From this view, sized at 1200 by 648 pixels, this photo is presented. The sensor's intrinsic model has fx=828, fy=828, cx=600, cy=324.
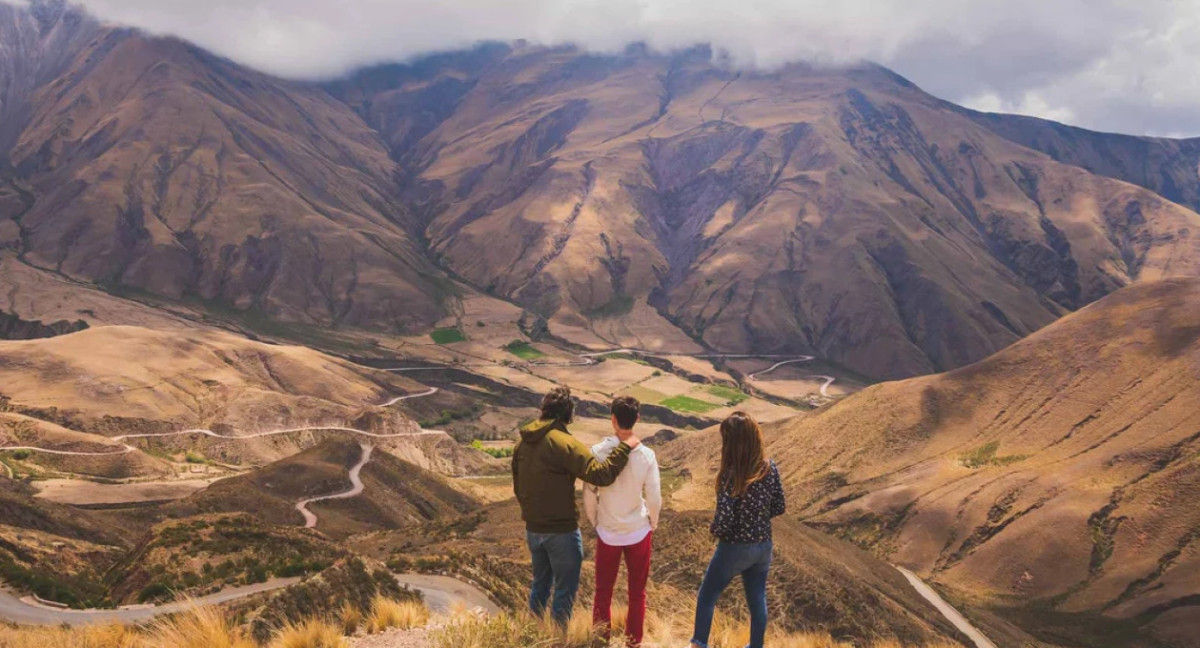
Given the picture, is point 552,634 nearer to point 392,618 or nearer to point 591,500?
point 591,500

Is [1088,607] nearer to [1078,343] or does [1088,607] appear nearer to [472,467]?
[1078,343]

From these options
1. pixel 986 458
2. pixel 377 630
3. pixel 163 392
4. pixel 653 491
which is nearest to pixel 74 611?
pixel 377 630

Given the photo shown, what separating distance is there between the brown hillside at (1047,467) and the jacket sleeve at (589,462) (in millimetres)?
43359

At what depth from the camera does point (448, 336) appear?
582 feet

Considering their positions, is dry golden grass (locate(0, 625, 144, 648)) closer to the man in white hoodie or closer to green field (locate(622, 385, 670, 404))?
the man in white hoodie

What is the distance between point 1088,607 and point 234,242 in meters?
193

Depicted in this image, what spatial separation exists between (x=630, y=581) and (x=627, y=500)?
3.84 ft

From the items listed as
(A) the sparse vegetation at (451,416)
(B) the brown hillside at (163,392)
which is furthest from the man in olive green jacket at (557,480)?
(A) the sparse vegetation at (451,416)

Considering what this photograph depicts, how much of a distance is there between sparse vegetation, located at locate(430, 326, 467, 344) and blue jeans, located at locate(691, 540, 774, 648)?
166m

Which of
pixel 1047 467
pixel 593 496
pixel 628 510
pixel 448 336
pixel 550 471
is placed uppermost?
pixel 550 471

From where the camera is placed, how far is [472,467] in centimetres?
9631

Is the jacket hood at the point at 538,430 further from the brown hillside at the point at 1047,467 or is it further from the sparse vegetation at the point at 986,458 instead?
the sparse vegetation at the point at 986,458

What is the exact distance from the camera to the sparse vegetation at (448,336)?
575 feet

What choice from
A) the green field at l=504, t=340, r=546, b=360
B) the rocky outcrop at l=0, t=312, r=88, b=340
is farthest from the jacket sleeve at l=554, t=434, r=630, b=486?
the green field at l=504, t=340, r=546, b=360
